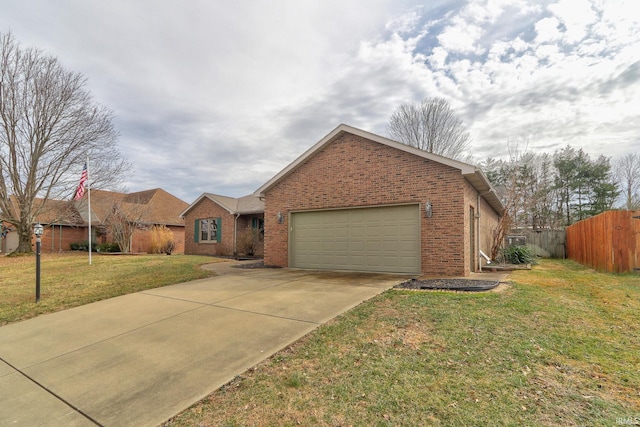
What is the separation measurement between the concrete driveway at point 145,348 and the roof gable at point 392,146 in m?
4.38

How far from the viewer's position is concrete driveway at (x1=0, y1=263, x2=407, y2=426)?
9.20 feet

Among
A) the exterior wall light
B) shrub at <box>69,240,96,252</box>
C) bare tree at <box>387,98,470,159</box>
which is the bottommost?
shrub at <box>69,240,96,252</box>

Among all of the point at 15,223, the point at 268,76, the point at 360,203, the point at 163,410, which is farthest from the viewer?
the point at 15,223

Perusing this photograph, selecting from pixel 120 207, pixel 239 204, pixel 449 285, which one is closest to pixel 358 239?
pixel 449 285

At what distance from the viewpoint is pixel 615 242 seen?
9664 millimetres

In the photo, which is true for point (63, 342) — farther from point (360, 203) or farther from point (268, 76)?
point (268, 76)

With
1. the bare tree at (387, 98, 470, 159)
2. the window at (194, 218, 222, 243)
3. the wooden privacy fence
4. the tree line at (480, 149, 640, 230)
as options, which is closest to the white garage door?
the wooden privacy fence

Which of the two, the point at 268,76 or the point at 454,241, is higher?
the point at 268,76

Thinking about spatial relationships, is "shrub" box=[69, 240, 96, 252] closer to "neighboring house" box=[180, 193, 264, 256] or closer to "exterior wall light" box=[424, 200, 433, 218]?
"neighboring house" box=[180, 193, 264, 256]

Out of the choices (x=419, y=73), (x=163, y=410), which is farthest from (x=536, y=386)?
(x=419, y=73)

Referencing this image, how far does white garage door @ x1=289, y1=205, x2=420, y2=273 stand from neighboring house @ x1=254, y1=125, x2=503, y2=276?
3 centimetres

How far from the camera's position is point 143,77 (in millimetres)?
10539

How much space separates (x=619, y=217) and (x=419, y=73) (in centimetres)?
828

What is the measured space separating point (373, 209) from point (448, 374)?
7389mm
